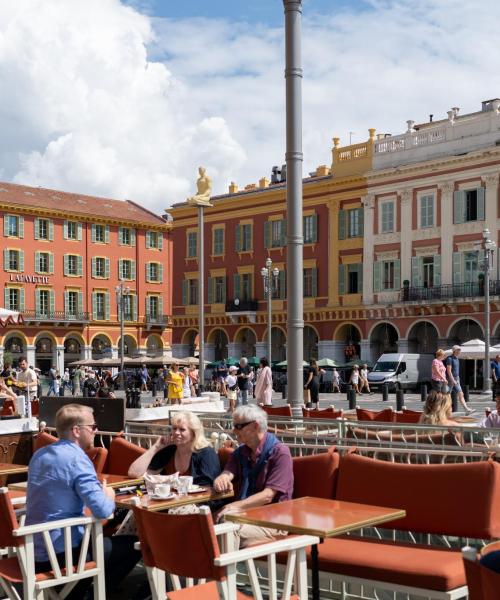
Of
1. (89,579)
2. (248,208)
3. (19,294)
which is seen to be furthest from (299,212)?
(19,294)

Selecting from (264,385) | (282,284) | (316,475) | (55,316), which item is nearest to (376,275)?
(282,284)

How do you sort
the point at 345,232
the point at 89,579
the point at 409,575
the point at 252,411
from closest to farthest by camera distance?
the point at 409,575, the point at 89,579, the point at 252,411, the point at 345,232

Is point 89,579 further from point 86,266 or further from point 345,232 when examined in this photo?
point 86,266

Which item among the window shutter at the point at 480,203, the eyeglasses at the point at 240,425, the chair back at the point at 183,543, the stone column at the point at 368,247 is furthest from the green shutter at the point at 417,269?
the chair back at the point at 183,543

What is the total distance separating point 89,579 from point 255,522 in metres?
1.21

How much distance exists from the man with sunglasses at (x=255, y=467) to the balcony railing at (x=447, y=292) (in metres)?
38.4

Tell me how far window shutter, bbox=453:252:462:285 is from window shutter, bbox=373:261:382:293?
4599 millimetres

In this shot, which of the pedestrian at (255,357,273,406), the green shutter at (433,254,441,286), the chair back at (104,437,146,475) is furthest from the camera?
the green shutter at (433,254,441,286)

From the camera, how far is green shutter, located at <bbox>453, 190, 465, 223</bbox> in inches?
1773

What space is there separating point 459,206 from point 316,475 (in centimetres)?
4046

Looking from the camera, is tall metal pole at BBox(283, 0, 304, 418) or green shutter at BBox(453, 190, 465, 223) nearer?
tall metal pole at BBox(283, 0, 304, 418)

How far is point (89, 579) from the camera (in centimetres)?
569

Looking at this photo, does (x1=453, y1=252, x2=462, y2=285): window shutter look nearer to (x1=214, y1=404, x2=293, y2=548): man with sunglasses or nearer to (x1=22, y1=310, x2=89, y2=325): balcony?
(x1=22, y1=310, x2=89, y2=325): balcony

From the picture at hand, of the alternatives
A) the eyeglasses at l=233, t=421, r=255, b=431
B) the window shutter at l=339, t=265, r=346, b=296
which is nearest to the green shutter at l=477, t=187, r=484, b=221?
the window shutter at l=339, t=265, r=346, b=296
